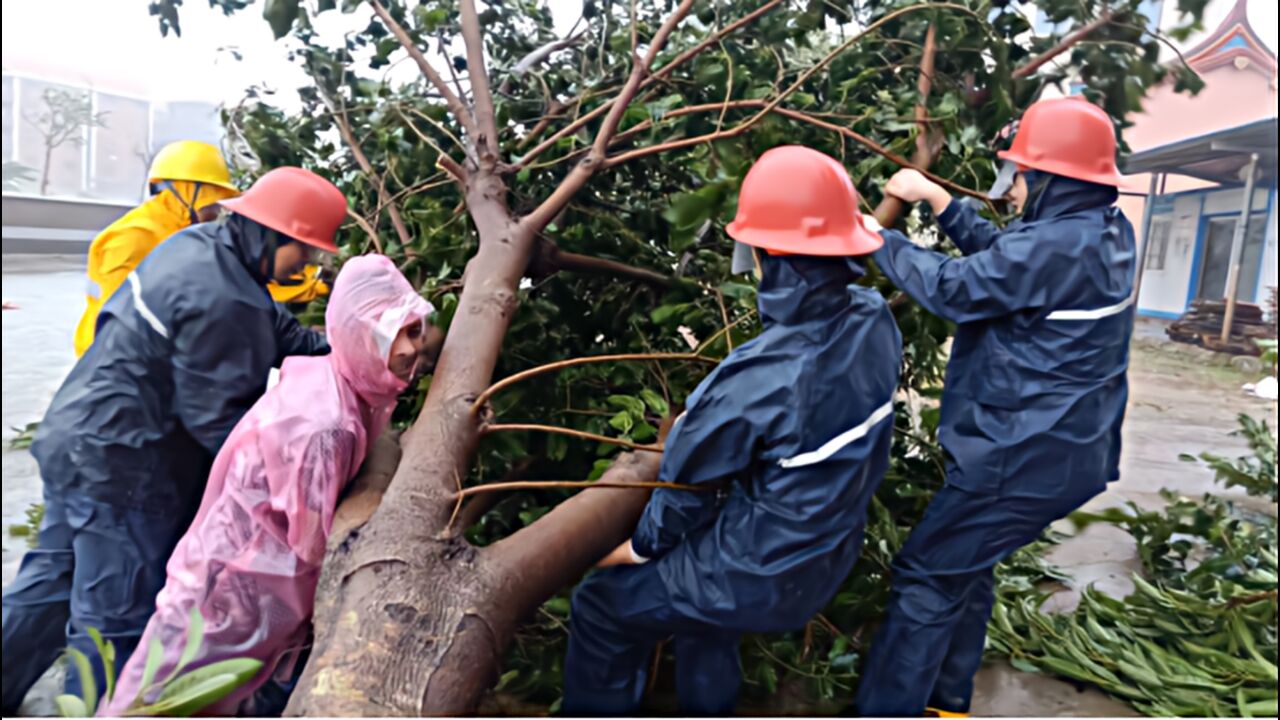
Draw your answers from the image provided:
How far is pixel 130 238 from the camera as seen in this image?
7.80 feet

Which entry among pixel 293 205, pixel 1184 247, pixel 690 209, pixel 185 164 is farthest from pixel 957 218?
pixel 185 164

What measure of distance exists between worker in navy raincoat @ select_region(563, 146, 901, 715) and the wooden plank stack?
87.3 inches

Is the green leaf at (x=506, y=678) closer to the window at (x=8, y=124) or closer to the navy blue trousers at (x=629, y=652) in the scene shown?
the navy blue trousers at (x=629, y=652)

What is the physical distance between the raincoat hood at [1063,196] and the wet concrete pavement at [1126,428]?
3.43 ft

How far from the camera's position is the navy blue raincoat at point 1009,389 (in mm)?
1854

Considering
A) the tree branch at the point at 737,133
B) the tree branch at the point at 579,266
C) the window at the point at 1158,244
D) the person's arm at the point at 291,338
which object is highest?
the tree branch at the point at 737,133

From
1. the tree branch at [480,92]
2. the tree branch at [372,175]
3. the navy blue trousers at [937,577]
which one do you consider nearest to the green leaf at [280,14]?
the tree branch at [372,175]

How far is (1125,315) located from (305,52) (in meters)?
2.76

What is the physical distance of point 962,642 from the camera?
2141mm

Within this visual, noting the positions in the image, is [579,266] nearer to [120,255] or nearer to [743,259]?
[743,259]

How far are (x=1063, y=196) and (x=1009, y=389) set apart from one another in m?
0.47

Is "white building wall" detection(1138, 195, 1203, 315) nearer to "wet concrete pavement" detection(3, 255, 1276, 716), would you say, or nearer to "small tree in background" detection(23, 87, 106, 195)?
"wet concrete pavement" detection(3, 255, 1276, 716)

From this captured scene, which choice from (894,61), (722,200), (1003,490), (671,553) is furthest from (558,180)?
(1003,490)

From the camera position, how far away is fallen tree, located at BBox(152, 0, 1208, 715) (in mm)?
1722
